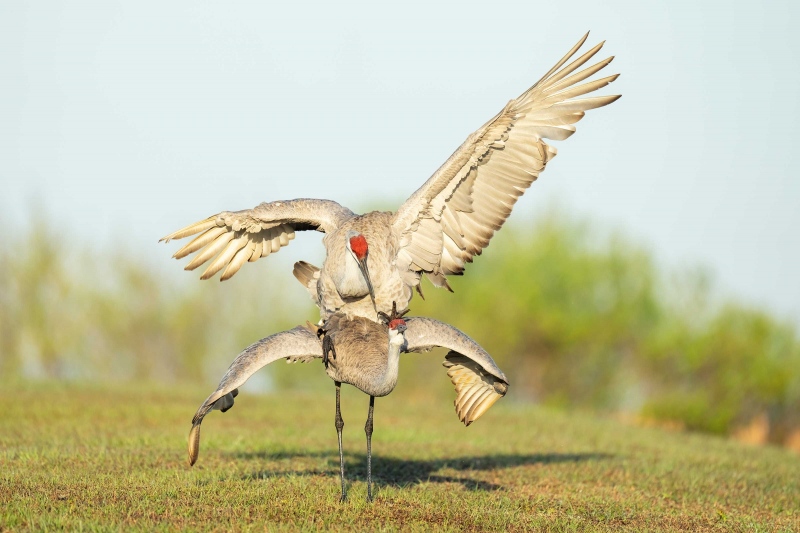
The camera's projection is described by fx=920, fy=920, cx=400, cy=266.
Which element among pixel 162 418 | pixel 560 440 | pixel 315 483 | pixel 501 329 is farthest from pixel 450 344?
pixel 501 329

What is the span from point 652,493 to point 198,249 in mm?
4665

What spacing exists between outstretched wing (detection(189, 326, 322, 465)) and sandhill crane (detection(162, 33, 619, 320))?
0.36 meters

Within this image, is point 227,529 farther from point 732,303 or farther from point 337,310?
point 732,303

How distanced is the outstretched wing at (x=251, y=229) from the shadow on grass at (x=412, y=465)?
193 centimetres

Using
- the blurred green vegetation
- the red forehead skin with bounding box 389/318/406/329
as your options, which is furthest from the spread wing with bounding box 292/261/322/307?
the blurred green vegetation

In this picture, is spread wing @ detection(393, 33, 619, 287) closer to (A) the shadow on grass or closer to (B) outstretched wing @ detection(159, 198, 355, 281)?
(B) outstretched wing @ detection(159, 198, 355, 281)

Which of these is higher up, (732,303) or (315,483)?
(732,303)

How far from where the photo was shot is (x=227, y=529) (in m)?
5.92

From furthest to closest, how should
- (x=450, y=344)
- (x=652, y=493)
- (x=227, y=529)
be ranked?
1. (x=652, y=493)
2. (x=450, y=344)
3. (x=227, y=529)

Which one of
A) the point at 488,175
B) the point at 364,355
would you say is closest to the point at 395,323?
the point at 364,355

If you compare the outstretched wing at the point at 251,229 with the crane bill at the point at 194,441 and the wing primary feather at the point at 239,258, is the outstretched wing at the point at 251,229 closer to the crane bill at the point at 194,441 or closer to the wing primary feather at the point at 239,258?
the wing primary feather at the point at 239,258

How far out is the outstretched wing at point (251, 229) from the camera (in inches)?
306

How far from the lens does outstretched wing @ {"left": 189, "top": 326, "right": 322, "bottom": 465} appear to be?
263 inches

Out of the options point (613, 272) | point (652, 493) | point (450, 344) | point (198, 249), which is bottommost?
point (652, 493)
